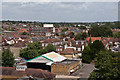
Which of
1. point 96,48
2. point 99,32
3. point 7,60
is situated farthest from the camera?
point 99,32

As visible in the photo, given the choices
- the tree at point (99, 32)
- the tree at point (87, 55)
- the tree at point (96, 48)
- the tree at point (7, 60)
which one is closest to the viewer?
the tree at point (7, 60)

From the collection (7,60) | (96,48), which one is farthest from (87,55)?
(7,60)

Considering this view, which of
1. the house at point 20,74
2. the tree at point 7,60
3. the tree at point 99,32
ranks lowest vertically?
the house at point 20,74

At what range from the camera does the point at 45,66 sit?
16.6 m

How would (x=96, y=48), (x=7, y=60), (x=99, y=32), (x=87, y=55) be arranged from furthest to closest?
(x=99, y=32) < (x=96, y=48) < (x=87, y=55) < (x=7, y=60)

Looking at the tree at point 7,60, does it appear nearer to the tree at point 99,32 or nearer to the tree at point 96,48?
the tree at point 96,48

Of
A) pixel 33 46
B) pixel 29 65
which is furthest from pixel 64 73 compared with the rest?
pixel 33 46

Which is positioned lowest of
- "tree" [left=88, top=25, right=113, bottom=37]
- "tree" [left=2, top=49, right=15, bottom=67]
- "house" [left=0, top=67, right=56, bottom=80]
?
"house" [left=0, top=67, right=56, bottom=80]

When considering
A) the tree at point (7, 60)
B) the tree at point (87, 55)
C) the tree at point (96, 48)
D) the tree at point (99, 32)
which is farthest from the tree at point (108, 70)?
the tree at point (99, 32)

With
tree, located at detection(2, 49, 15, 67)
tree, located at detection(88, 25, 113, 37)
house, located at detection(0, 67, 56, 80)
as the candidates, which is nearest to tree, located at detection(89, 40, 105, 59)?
tree, located at detection(2, 49, 15, 67)

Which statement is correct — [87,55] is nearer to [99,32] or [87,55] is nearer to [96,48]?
[96,48]

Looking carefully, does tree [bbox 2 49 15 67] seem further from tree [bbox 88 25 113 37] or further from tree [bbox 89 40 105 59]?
tree [bbox 88 25 113 37]

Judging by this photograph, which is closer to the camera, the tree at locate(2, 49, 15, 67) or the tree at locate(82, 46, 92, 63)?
the tree at locate(2, 49, 15, 67)

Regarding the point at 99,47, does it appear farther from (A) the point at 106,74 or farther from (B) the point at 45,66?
(A) the point at 106,74
